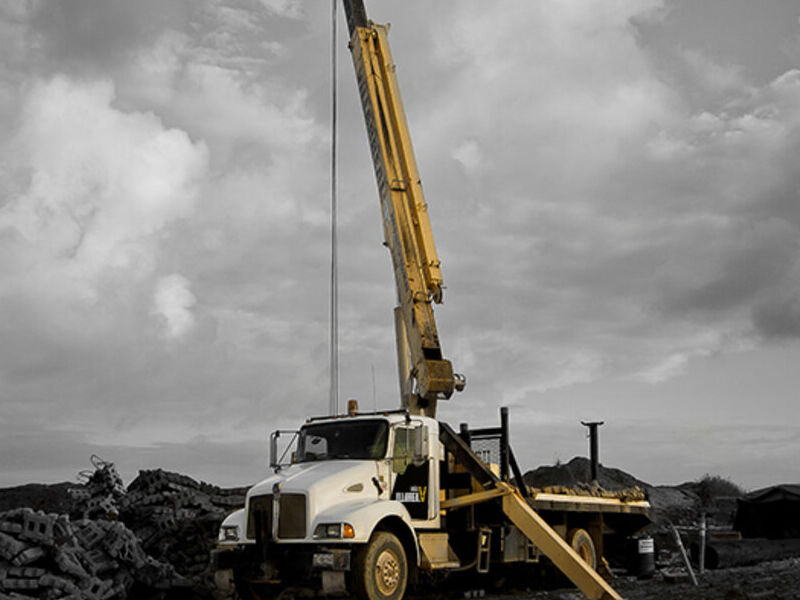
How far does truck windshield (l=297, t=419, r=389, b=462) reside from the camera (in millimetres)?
13922

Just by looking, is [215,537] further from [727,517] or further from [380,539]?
[727,517]

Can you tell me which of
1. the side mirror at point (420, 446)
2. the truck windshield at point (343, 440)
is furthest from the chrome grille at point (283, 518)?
the side mirror at point (420, 446)

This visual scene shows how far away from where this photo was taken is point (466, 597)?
16422mm

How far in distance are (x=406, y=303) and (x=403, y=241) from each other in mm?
1197

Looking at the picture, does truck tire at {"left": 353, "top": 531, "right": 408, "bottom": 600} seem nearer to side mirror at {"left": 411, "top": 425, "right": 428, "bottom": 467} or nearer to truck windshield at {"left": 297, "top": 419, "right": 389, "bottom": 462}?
side mirror at {"left": 411, "top": 425, "right": 428, "bottom": 467}

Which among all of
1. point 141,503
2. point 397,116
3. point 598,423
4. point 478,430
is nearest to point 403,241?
point 397,116

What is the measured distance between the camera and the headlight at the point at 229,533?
13344 mm

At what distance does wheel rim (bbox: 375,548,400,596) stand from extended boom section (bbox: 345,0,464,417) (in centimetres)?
382

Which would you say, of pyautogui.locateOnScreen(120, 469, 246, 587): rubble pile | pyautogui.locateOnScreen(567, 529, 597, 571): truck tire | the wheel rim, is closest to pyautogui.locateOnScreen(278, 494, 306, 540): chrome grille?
the wheel rim

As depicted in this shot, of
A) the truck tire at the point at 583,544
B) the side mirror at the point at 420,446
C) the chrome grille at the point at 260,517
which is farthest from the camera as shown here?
the truck tire at the point at 583,544

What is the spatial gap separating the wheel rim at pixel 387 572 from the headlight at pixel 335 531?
0.61 metres

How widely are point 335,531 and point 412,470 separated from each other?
2.34 metres

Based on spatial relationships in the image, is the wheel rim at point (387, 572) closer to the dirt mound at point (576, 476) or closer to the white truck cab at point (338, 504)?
the white truck cab at point (338, 504)

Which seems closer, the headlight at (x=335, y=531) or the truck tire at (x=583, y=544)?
the headlight at (x=335, y=531)
